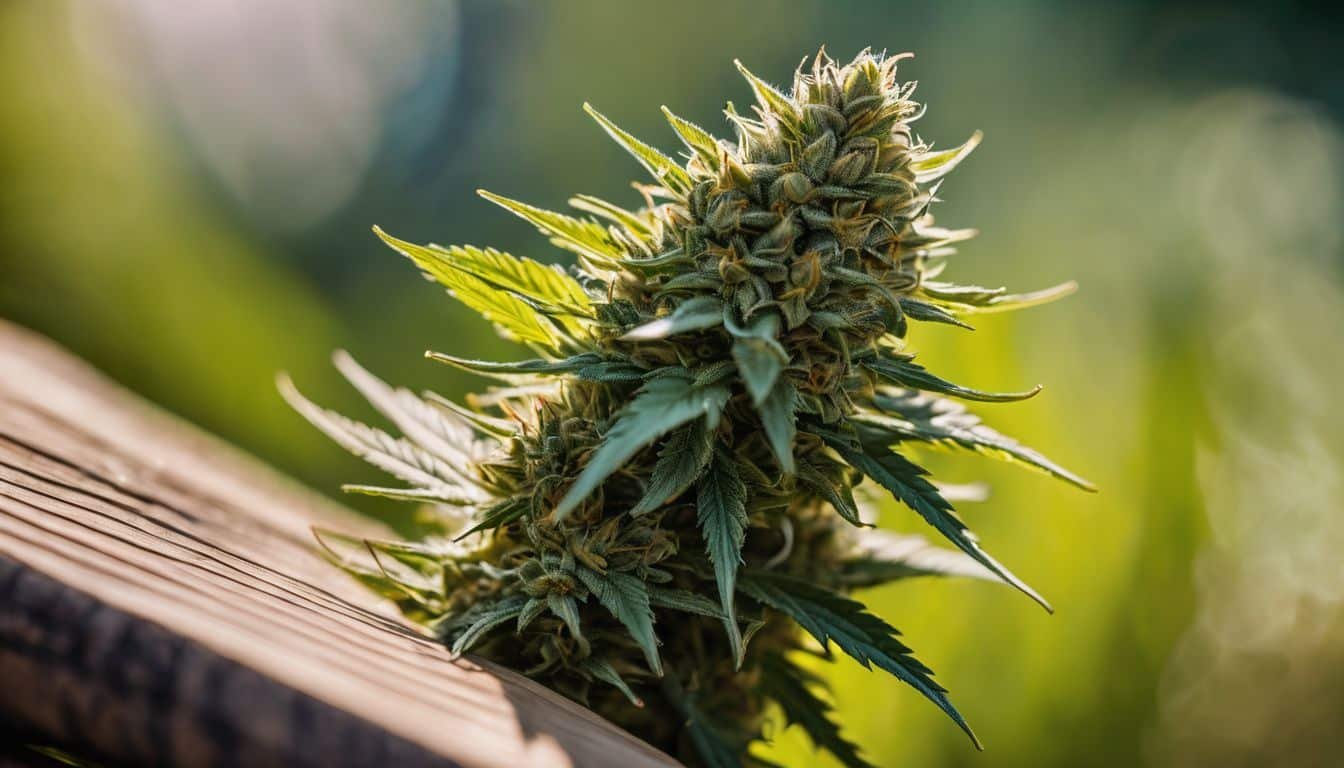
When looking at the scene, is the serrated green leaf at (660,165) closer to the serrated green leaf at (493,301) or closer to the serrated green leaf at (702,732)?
the serrated green leaf at (493,301)

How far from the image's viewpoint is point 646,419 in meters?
0.27

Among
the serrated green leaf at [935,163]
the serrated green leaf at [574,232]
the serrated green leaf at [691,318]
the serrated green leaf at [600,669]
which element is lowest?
the serrated green leaf at [600,669]

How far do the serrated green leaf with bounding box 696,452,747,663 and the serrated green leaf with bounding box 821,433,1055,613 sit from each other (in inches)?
1.6

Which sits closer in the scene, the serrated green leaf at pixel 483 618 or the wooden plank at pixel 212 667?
the wooden plank at pixel 212 667

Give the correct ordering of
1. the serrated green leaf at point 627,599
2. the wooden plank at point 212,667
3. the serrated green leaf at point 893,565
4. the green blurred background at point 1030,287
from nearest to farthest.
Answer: the wooden plank at point 212,667 < the serrated green leaf at point 627,599 < the serrated green leaf at point 893,565 < the green blurred background at point 1030,287

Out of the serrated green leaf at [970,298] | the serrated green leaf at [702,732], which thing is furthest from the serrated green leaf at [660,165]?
the serrated green leaf at [702,732]

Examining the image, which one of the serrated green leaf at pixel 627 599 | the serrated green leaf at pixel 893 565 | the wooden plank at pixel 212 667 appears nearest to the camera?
the wooden plank at pixel 212 667

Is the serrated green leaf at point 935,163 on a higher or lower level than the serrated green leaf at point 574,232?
lower

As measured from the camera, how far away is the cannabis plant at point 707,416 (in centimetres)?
32

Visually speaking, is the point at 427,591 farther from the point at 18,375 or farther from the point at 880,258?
the point at 18,375

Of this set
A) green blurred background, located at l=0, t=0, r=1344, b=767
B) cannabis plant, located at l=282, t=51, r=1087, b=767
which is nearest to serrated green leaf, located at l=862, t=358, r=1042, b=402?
cannabis plant, located at l=282, t=51, r=1087, b=767

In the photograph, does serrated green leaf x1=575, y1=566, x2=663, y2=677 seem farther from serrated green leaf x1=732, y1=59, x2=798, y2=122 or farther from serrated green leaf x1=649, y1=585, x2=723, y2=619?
serrated green leaf x1=732, y1=59, x2=798, y2=122

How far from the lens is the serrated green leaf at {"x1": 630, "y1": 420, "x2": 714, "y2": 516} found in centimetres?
31

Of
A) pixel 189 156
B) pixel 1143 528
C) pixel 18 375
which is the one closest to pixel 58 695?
pixel 18 375
